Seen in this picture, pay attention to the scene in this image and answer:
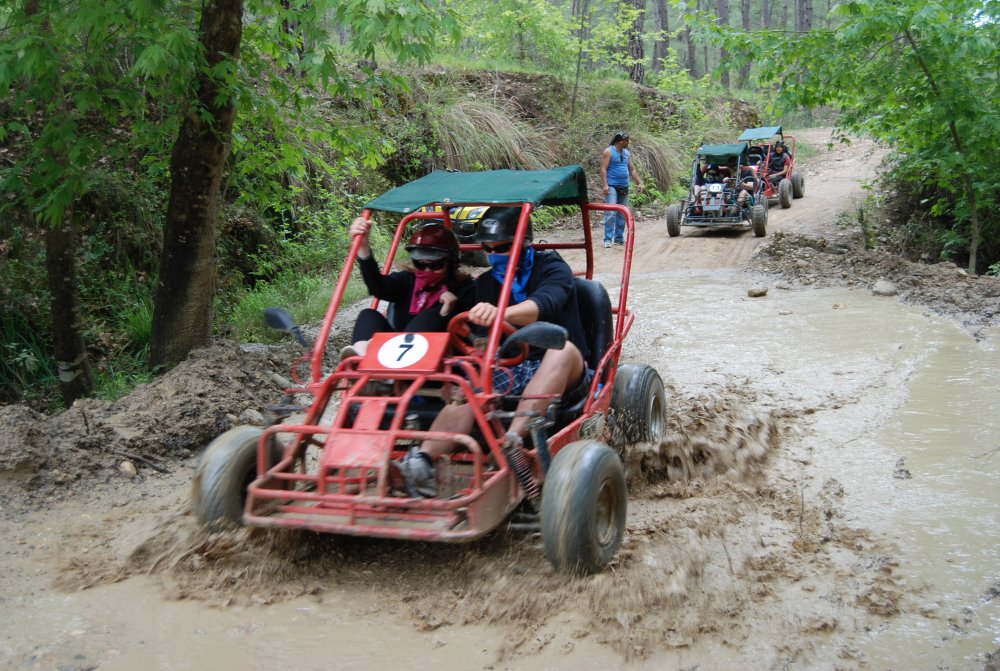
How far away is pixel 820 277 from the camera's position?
10992 mm

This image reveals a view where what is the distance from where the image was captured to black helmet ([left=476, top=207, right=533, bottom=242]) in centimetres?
436

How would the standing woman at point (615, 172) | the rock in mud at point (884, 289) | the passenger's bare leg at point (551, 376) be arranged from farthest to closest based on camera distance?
1. the standing woman at point (615, 172)
2. the rock in mud at point (884, 289)
3. the passenger's bare leg at point (551, 376)

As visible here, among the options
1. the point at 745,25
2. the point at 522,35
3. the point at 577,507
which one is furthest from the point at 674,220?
the point at 745,25

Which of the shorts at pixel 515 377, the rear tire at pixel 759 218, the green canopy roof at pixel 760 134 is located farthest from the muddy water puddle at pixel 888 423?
the green canopy roof at pixel 760 134

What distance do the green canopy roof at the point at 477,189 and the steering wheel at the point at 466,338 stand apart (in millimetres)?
592

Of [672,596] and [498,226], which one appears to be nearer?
[672,596]

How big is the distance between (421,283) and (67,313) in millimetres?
3329

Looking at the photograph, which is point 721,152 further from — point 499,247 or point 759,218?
point 499,247

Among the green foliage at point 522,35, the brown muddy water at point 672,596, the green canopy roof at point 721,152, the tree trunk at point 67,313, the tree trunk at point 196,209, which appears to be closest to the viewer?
the brown muddy water at point 672,596

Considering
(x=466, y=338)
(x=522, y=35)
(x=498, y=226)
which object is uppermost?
(x=522, y=35)

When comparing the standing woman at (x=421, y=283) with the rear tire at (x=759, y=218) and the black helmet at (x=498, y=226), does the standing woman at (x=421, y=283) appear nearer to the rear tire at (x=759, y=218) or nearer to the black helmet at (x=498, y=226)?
the black helmet at (x=498, y=226)

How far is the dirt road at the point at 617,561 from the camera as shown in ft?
10.4

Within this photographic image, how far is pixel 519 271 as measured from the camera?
4.57m

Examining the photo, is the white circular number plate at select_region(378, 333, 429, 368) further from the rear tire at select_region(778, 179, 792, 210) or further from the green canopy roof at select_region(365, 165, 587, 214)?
the rear tire at select_region(778, 179, 792, 210)
